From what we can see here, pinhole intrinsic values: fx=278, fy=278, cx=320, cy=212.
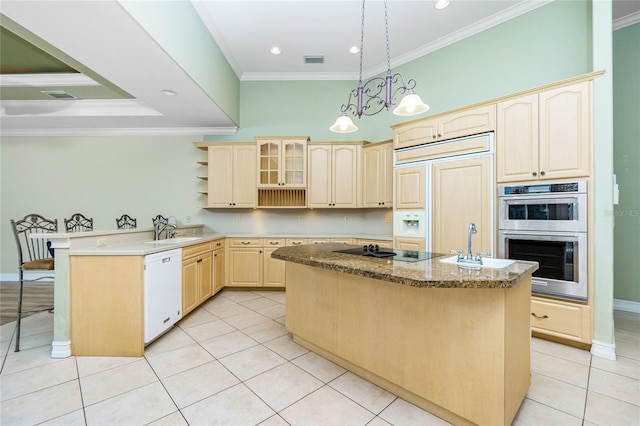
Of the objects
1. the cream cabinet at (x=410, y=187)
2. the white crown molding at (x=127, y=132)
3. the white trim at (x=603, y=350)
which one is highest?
the white crown molding at (x=127, y=132)

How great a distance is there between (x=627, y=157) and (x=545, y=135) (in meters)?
1.80

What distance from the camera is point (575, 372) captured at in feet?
7.11

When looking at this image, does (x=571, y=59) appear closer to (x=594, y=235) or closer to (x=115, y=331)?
(x=594, y=235)

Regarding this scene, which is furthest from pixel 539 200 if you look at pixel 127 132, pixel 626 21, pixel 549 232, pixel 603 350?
pixel 127 132

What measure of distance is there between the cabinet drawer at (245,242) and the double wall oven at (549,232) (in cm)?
325

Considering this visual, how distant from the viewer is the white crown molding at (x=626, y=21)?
10.9 feet

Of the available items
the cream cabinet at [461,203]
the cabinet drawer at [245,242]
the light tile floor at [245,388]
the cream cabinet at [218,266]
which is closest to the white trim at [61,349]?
the light tile floor at [245,388]

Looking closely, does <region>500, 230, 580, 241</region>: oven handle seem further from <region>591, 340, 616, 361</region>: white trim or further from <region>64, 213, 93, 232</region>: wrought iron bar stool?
<region>64, 213, 93, 232</region>: wrought iron bar stool

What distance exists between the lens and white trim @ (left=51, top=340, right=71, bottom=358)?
7.91ft

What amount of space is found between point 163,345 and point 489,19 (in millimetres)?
5200

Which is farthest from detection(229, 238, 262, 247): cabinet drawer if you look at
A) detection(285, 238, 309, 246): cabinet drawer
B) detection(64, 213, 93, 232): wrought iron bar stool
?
detection(64, 213, 93, 232): wrought iron bar stool

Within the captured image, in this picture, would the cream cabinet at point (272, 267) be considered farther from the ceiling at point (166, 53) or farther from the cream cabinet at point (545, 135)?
the cream cabinet at point (545, 135)

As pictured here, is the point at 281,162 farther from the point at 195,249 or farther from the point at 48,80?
the point at 48,80

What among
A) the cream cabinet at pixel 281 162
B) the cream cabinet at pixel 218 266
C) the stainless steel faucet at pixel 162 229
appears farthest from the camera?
the cream cabinet at pixel 281 162
